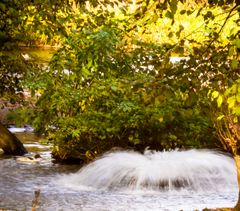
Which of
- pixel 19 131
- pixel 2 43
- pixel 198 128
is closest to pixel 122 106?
pixel 198 128

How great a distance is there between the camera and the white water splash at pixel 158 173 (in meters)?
9.75

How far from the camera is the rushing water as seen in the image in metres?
8.59

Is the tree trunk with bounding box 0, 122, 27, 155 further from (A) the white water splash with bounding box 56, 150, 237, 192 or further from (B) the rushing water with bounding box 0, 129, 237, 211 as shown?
(A) the white water splash with bounding box 56, 150, 237, 192

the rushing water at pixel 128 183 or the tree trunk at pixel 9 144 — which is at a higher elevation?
the tree trunk at pixel 9 144

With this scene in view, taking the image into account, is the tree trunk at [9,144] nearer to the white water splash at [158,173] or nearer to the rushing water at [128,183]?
the rushing water at [128,183]

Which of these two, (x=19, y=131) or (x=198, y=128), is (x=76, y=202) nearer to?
(x=198, y=128)

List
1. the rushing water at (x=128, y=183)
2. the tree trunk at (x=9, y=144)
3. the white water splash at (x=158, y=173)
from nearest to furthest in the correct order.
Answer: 1. the rushing water at (x=128, y=183)
2. the white water splash at (x=158, y=173)
3. the tree trunk at (x=9, y=144)

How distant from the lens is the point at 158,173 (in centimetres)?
1003

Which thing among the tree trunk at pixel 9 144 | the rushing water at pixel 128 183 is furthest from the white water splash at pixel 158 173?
the tree trunk at pixel 9 144

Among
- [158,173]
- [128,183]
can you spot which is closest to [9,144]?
[128,183]

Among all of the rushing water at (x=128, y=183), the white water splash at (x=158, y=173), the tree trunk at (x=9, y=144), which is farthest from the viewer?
the tree trunk at (x=9, y=144)

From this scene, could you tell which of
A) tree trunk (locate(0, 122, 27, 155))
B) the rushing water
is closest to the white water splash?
the rushing water

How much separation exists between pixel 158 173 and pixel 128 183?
53 cm

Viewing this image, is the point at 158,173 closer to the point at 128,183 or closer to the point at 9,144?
the point at 128,183
